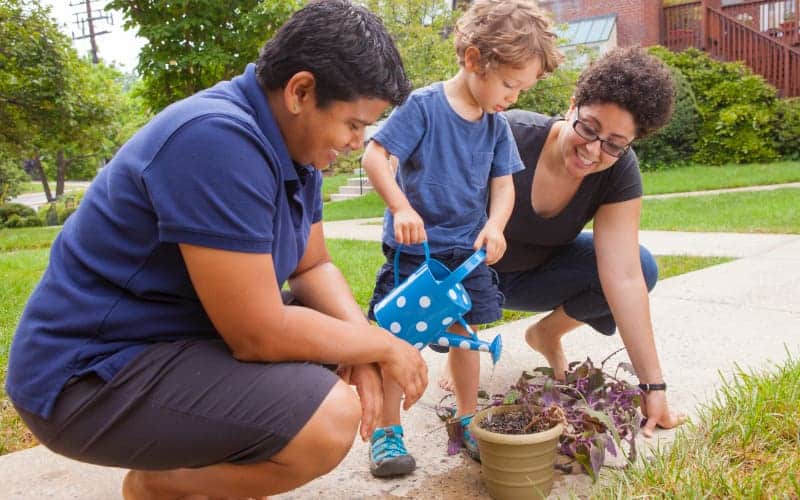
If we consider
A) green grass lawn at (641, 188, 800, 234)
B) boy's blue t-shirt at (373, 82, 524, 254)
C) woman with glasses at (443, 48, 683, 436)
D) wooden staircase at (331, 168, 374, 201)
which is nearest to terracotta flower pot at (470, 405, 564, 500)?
woman with glasses at (443, 48, 683, 436)

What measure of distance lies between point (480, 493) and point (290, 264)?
839mm

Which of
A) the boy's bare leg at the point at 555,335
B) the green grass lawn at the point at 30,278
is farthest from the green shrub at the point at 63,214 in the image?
the boy's bare leg at the point at 555,335

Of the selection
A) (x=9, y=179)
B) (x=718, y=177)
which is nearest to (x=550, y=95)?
(x=718, y=177)

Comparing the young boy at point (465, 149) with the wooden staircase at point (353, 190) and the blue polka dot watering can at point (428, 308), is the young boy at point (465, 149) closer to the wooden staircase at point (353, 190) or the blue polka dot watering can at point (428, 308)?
the blue polka dot watering can at point (428, 308)

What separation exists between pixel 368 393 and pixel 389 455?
1.55 feet

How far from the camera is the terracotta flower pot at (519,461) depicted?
1839mm

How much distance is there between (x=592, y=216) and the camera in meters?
2.73

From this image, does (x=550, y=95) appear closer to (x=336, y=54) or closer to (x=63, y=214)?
(x=63, y=214)

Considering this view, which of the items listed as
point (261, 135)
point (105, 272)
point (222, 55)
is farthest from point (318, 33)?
point (222, 55)

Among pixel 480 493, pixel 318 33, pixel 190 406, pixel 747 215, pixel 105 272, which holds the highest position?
pixel 318 33

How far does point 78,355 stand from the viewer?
1479mm

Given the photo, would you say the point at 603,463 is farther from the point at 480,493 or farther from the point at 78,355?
the point at 78,355

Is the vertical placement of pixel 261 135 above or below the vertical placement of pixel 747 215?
above

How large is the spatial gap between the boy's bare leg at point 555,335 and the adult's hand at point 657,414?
49 centimetres
